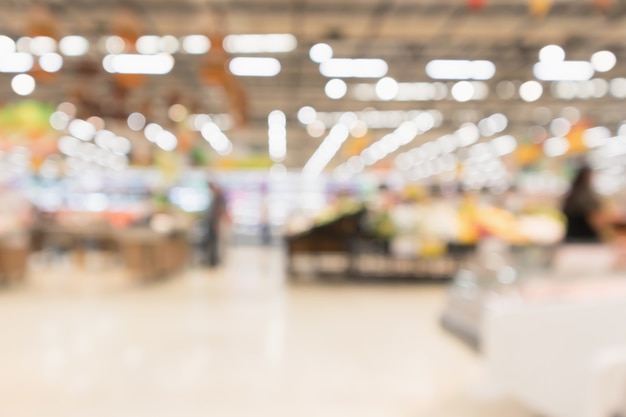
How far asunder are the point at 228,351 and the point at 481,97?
1530 centimetres

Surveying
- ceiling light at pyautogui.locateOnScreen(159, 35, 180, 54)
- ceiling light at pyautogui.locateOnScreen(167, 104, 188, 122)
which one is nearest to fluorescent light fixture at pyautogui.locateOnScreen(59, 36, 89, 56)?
ceiling light at pyautogui.locateOnScreen(159, 35, 180, 54)

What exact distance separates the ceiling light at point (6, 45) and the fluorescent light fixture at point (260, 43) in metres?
4.48

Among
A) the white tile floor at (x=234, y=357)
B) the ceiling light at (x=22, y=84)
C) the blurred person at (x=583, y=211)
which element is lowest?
the white tile floor at (x=234, y=357)

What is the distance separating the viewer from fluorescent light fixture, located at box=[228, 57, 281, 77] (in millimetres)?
14324

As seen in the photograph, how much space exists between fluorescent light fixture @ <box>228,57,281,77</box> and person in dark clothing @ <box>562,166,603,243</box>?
30.1 ft

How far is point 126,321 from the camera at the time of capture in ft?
22.0

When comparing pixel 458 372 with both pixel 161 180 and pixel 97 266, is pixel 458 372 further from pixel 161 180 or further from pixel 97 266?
pixel 161 180

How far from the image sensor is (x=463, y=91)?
17578 mm

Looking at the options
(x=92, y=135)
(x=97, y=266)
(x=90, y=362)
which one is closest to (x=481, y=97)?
(x=97, y=266)

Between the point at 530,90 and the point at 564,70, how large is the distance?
2.79 m

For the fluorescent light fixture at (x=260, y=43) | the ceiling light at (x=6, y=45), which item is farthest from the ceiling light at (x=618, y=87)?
the ceiling light at (x=6, y=45)

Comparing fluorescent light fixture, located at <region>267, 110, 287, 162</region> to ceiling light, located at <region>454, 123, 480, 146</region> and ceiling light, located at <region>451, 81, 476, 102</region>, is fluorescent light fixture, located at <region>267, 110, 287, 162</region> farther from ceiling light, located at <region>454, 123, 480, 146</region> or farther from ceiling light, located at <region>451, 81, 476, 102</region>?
ceiling light, located at <region>454, 123, 480, 146</region>

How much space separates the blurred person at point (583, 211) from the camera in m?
6.41

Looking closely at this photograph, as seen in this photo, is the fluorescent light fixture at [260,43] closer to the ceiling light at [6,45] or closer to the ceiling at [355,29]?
the ceiling at [355,29]
